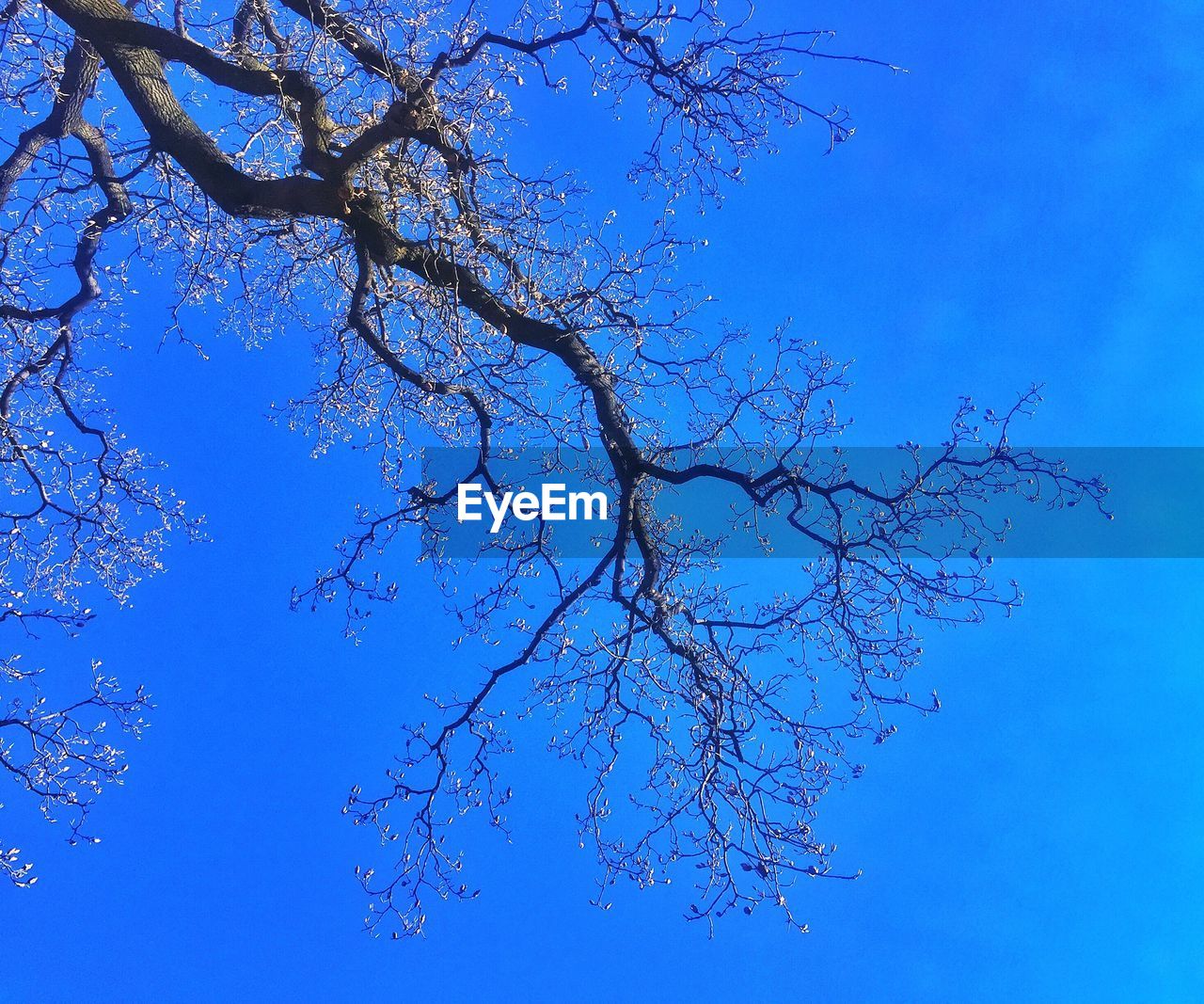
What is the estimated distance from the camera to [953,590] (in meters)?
5.32

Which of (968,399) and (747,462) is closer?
(968,399)

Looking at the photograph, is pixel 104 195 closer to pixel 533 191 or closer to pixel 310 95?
pixel 310 95

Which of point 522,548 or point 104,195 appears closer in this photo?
point 522,548

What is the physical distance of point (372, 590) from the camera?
6.05m

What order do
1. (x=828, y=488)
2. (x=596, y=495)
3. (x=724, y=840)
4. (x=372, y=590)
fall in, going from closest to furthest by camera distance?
(x=724, y=840)
(x=828, y=488)
(x=372, y=590)
(x=596, y=495)

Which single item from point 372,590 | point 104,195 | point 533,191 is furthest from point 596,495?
point 104,195

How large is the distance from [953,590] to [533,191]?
3569 millimetres

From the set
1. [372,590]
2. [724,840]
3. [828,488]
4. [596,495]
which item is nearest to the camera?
[724,840]

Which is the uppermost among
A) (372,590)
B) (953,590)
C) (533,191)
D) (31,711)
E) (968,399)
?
(533,191)

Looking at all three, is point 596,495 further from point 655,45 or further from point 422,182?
point 655,45

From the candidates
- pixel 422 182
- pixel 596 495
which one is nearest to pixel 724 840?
pixel 596 495

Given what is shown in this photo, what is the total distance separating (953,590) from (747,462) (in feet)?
4.78

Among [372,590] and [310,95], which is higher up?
[310,95]

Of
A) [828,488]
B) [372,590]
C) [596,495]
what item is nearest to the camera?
[828,488]
